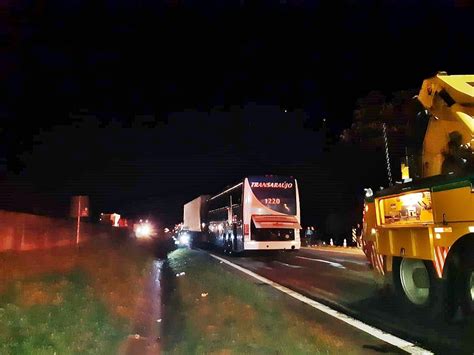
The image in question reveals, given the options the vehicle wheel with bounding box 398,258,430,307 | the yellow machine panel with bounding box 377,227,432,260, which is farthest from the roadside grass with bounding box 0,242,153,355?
the vehicle wheel with bounding box 398,258,430,307

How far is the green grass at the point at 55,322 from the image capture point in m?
6.44

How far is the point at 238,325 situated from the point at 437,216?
→ 3673mm

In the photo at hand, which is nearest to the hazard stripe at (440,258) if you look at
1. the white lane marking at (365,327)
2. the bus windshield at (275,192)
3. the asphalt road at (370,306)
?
the asphalt road at (370,306)

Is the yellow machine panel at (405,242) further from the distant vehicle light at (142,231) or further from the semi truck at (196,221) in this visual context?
the distant vehicle light at (142,231)

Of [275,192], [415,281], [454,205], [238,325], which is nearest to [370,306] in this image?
[415,281]

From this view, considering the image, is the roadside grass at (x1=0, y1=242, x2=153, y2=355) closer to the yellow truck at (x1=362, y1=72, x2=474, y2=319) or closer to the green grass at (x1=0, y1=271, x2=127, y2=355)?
the green grass at (x1=0, y1=271, x2=127, y2=355)

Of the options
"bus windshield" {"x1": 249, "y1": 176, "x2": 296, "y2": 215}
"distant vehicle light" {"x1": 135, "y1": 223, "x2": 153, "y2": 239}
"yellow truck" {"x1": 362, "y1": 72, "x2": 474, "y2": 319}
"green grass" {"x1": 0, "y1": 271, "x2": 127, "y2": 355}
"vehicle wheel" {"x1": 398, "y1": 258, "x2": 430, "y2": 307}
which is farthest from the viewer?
"distant vehicle light" {"x1": 135, "y1": 223, "x2": 153, "y2": 239}

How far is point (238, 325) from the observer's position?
8.22 metres

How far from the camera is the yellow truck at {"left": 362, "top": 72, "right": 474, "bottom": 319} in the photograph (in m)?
7.46

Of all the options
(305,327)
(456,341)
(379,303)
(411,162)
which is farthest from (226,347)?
(411,162)

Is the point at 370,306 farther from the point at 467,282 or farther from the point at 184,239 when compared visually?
the point at 184,239

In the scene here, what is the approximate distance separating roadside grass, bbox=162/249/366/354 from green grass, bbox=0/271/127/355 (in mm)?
938

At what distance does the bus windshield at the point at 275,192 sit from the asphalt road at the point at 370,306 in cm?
761

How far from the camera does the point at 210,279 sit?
15.2m
